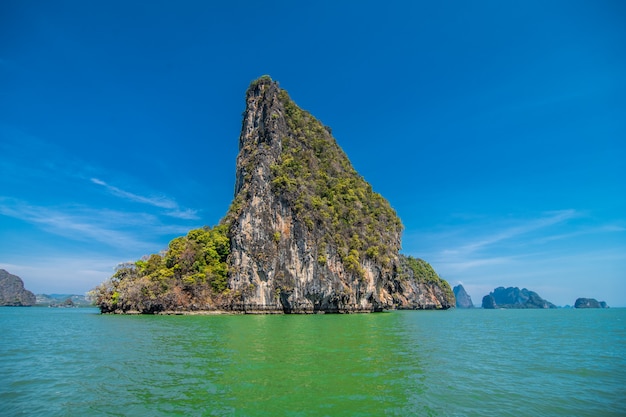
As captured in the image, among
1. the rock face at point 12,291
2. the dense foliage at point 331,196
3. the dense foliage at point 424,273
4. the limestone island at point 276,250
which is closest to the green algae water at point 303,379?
the limestone island at point 276,250

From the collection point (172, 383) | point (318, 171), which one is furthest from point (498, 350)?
point (318, 171)

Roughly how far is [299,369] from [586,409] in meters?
8.55

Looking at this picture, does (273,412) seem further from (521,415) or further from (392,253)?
(392,253)

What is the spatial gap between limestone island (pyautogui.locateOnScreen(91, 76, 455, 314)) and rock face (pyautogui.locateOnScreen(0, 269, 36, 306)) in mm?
122118

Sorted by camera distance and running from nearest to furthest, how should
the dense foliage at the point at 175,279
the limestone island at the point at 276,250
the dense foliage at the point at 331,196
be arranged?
the dense foliage at the point at 175,279 → the limestone island at the point at 276,250 → the dense foliage at the point at 331,196

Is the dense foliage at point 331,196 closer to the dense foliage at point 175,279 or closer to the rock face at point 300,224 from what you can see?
the rock face at point 300,224

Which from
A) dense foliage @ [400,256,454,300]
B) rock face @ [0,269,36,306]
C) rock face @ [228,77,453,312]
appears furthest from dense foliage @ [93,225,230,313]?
rock face @ [0,269,36,306]

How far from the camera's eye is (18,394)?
923cm

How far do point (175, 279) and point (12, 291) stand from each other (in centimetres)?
13384

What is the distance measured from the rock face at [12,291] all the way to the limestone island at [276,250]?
122 meters

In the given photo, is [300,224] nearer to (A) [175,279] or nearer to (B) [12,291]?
(A) [175,279]

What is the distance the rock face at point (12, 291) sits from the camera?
13475cm

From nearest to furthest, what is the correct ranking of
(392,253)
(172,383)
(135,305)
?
Answer: 1. (172,383)
2. (135,305)
3. (392,253)

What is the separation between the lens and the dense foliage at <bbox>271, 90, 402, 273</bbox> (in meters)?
58.9
